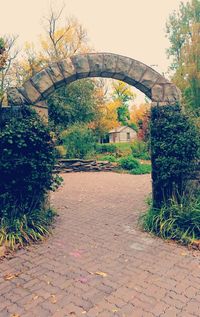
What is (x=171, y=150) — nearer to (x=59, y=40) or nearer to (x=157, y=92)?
(x=157, y=92)

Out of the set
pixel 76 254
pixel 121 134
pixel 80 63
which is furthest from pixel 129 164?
pixel 121 134

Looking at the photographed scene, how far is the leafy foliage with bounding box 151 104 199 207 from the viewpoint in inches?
190

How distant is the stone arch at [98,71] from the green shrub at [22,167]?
701 millimetres

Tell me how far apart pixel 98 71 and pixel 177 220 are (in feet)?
10.2

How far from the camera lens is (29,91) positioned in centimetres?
525

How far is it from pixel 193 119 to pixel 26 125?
9.76 feet

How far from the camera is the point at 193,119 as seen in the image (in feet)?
16.7

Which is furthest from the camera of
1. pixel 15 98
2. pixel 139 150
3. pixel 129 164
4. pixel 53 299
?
pixel 139 150

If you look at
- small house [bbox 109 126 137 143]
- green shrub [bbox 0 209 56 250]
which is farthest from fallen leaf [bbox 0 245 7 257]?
small house [bbox 109 126 137 143]

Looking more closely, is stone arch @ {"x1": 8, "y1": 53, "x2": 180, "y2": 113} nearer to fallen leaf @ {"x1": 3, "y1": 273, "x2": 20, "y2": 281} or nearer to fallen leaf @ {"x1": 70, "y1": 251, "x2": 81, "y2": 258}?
fallen leaf @ {"x1": 70, "y1": 251, "x2": 81, "y2": 258}

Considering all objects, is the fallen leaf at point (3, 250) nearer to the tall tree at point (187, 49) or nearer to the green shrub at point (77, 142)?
the green shrub at point (77, 142)

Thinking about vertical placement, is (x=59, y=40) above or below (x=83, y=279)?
above

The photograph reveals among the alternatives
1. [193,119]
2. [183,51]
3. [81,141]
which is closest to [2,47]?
[193,119]

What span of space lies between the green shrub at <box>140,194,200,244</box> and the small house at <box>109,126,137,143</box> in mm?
37680
